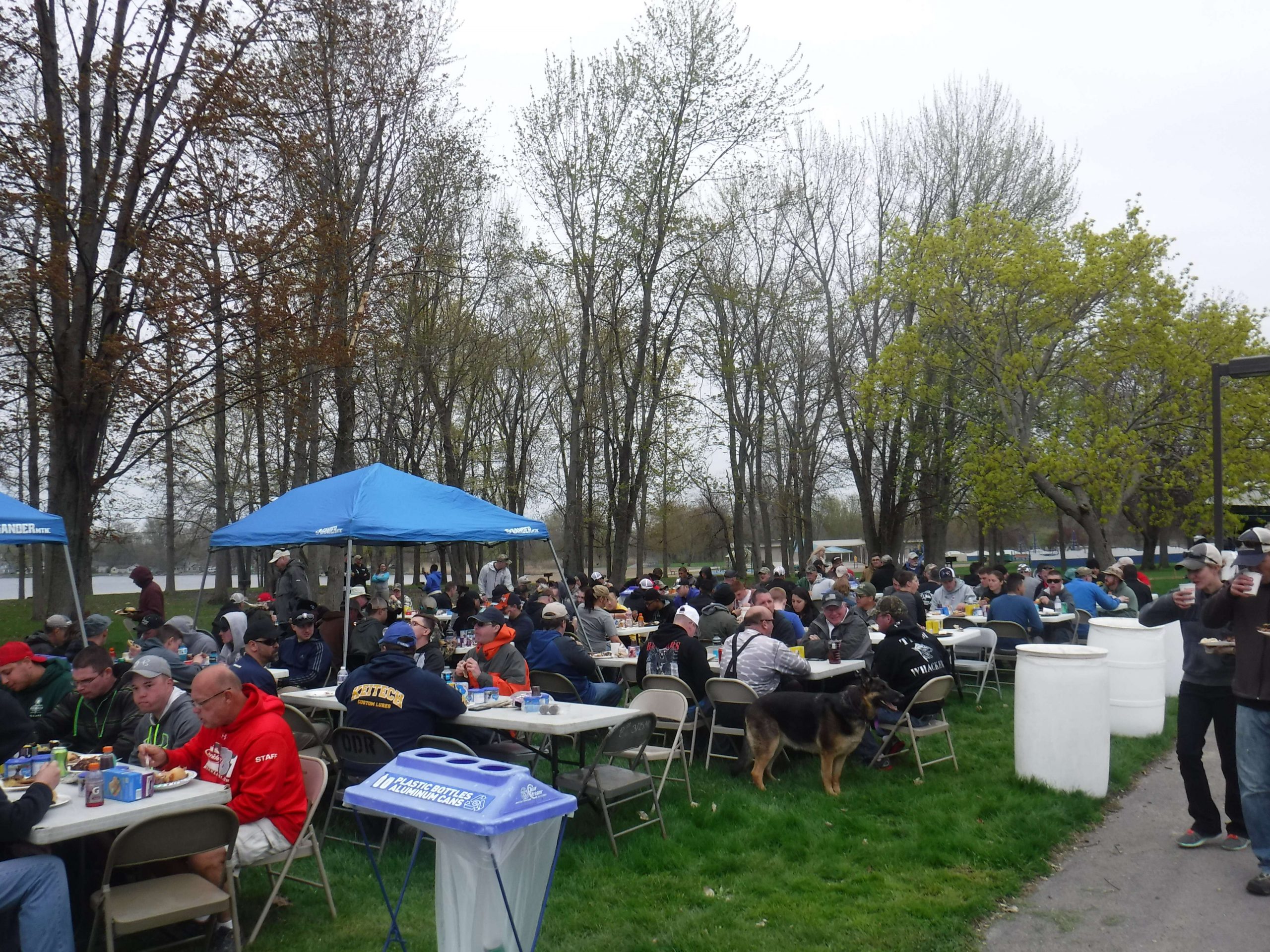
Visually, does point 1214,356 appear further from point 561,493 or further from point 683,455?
point 561,493

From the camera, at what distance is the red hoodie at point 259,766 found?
14.5ft

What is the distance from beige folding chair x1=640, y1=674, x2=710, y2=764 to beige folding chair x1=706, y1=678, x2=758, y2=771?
0.14m

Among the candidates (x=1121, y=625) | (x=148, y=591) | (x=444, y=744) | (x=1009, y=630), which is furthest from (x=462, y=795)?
(x=148, y=591)

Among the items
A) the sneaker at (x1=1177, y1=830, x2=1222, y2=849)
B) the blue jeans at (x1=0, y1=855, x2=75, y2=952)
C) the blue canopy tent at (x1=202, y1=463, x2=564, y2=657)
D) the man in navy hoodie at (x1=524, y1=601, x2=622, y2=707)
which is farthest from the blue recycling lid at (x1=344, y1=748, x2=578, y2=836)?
the blue canopy tent at (x1=202, y1=463, x2=564, y2=657)

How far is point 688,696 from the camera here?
7.57 m

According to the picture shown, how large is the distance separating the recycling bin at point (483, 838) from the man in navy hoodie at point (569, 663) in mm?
4608

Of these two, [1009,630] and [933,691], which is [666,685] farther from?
[1009,630]

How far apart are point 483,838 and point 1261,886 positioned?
13.8 feet

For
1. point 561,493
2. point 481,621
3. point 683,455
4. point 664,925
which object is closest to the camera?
point 664,925

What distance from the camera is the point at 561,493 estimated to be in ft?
133

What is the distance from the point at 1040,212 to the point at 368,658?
2557cm

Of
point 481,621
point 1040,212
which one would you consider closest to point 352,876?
point 481,621

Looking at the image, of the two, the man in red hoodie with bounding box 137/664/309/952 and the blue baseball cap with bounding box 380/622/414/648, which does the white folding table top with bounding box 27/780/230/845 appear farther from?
the blue baseball cap with bounding box 380/622/414/648

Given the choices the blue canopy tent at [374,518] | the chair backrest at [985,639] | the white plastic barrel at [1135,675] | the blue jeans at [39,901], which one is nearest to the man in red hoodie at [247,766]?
the blue jeans at [39,901]
